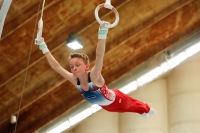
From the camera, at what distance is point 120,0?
721cm

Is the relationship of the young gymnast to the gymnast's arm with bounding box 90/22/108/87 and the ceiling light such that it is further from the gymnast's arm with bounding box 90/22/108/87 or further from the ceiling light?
the ceiling light

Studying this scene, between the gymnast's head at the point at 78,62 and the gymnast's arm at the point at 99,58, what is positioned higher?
the gymnast's head at the point at 78,62

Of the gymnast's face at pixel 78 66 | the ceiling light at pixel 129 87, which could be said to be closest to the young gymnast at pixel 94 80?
the gymnast's face at pixel 78 66

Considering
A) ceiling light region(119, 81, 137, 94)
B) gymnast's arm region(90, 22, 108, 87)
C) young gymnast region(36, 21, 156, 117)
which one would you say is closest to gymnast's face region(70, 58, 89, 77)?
young gymnast region(36, 21, 156, 117)

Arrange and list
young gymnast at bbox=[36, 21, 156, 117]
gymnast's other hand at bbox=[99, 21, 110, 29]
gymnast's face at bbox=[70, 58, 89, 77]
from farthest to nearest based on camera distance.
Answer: gymnast's face at bbox=[70, 58, 89, 77] < young gymnast at bbox=[36, 21, 156, 117] < gymnast's other hand at bbox=[99, 21, 110, 29]

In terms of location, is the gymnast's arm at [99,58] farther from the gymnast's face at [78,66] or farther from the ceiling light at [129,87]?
the ceiling light at [129,87]

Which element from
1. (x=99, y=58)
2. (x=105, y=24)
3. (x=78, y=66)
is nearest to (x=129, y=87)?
(x=78, y=66)

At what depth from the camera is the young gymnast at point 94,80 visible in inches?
160

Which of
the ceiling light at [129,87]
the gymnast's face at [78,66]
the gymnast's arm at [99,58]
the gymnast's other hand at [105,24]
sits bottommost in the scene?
the gymnast's arm at [99,58]

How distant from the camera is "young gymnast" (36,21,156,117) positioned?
13.4 feet

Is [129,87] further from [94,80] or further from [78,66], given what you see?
[78,66]

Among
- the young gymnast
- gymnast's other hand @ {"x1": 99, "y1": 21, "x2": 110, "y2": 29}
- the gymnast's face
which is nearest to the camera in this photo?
A: gymnast's other hand @ {"x1": 99, "y1": 21, "x2": 110, "y2": 29}

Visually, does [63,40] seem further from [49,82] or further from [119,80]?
[119,80]

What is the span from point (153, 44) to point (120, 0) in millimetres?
1412
